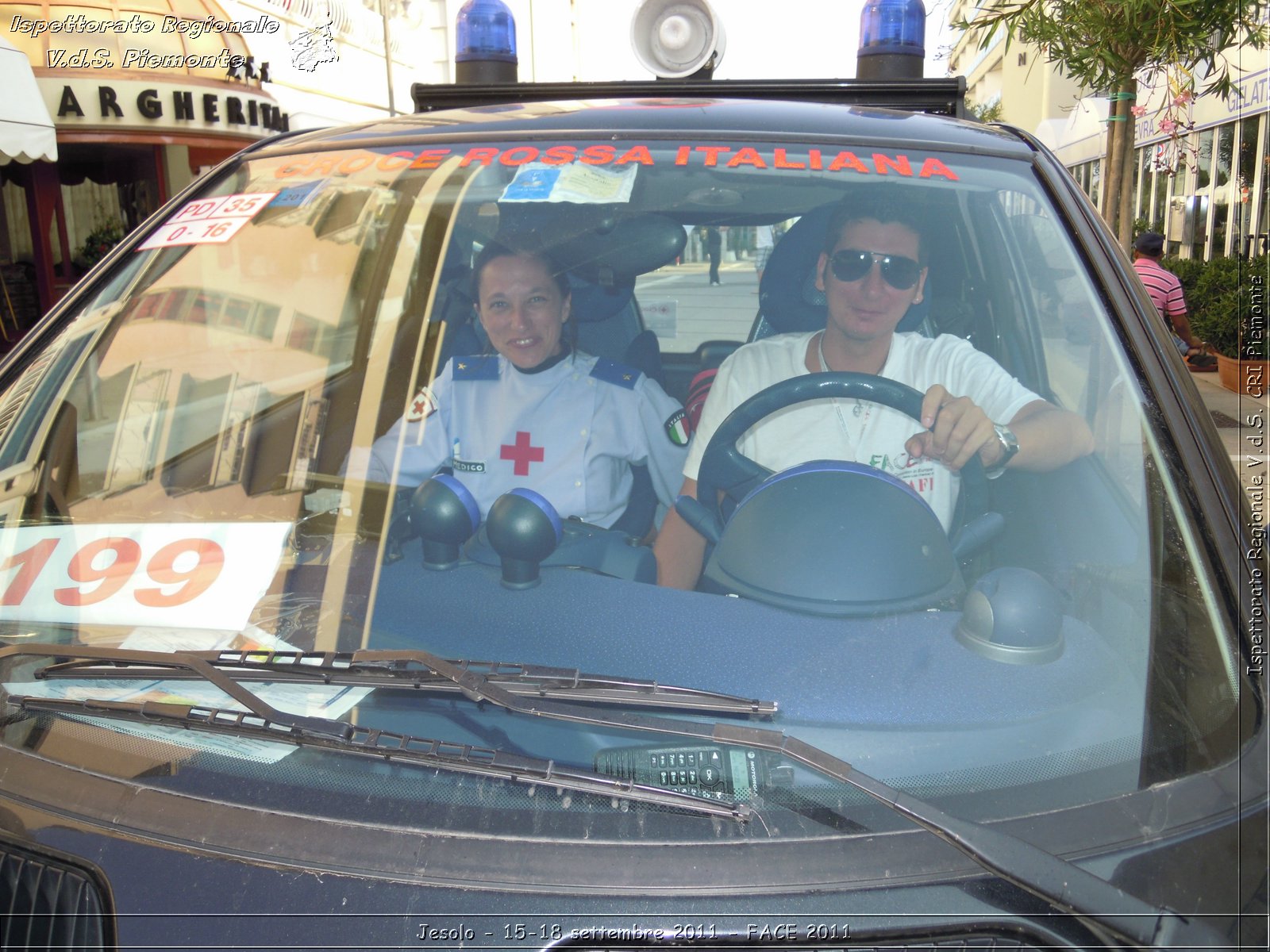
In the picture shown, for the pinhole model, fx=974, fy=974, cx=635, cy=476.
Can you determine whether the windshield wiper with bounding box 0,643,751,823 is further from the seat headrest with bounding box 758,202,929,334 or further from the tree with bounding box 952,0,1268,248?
the tree with bounding box 952,0,1268,248

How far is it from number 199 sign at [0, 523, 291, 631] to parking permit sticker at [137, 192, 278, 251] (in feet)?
1.77

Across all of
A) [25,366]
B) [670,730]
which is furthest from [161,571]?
[670,730]

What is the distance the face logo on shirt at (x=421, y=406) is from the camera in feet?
5.88

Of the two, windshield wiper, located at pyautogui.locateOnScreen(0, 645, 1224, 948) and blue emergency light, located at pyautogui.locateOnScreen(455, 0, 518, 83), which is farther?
blue emergency light, located at pyautogui.locateOnScreen(455, 0, 518, 83)

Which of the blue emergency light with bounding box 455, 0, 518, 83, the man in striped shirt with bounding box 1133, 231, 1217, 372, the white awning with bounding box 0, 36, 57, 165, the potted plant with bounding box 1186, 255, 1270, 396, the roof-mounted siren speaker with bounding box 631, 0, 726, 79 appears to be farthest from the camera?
the white awning with bounding box 0, 36, 57, 165

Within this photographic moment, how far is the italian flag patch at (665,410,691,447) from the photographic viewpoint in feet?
6.90

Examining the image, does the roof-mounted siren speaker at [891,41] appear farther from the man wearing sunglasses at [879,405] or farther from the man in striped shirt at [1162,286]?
the man in striped shirt at [1162,286]

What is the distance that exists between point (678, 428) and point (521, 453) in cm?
45

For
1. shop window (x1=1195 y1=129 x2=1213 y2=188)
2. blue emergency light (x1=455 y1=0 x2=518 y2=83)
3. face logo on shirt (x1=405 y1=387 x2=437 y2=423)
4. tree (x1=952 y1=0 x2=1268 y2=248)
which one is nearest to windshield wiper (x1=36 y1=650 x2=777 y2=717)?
face logo on shirt (x1=405 y1=387 x2=437 y2=423)

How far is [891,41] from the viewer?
2.83m

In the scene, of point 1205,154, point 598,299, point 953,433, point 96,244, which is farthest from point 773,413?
point 96,244

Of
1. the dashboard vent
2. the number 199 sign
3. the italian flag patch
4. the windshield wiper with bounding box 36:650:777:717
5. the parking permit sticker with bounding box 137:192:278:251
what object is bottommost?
the dashboard vent

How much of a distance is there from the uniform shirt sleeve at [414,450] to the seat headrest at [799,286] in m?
0.84

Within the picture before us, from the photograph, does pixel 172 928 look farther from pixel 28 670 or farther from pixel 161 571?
pixel 161 571
